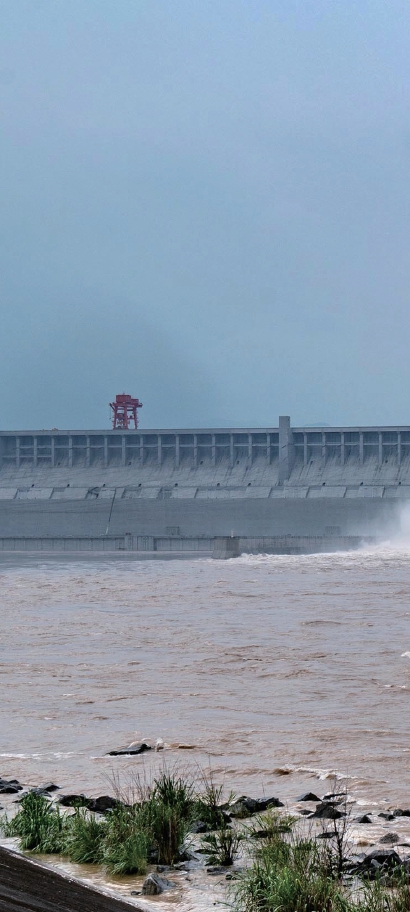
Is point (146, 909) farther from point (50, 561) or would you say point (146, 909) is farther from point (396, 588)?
point (50, 561)

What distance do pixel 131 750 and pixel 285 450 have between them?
51.7 metres

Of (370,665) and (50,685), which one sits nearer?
(50,685)

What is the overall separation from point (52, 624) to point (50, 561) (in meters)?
26.0

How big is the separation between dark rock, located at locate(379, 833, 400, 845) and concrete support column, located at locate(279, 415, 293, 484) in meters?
53.5

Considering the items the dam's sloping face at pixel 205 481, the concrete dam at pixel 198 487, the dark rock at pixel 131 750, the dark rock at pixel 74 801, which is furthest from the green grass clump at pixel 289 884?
the dam's sloping face at pixel 205 481

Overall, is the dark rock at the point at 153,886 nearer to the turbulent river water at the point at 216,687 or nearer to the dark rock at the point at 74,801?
the dark rock at the point at 74,801

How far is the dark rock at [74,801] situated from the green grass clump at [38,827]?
0.30 metres

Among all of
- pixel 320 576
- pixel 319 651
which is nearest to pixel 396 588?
pixel 320 576

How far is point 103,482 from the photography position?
204 feet

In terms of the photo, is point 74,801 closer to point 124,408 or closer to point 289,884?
point 289,884

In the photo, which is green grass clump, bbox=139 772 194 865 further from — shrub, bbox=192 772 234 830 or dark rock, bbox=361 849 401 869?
dark rock, bbox=361 849 401 869

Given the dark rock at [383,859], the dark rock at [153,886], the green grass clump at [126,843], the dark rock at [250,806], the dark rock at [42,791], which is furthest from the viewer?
the dark rock at [42,791]

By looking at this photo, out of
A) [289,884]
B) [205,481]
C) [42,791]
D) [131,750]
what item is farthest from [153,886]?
[205,481]

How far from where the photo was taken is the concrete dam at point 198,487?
55969mm
